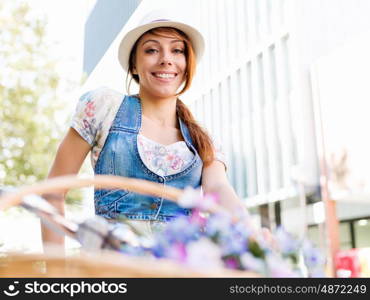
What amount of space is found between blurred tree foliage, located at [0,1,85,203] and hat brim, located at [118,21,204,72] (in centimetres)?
557

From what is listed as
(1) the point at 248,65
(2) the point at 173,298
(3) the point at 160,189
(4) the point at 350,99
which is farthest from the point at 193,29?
(1) the point at 248,65

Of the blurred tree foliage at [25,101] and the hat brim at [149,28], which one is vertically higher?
the blurred tree foliage at [25,101]

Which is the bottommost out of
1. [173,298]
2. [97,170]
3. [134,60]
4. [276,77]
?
[173,298]

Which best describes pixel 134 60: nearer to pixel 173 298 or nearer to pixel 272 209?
pixel 173 298

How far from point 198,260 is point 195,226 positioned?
6 cm

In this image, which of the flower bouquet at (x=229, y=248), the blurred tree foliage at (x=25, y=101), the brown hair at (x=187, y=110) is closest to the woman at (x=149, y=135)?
the brown hair at (x=187, y=110)

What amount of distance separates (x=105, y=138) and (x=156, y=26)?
0.24 metres

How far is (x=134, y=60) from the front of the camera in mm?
1068

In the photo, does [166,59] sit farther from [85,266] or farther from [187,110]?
[85,266]

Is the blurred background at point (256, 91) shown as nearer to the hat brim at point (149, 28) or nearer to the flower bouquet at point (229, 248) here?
the hat brim at point (149, 28)

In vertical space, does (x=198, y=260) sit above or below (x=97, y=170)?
below

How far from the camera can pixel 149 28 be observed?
0.99 metres

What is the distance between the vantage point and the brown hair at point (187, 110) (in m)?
0.98

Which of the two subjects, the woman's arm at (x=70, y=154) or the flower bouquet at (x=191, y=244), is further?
the woman's arm at (x=70, y=154)
